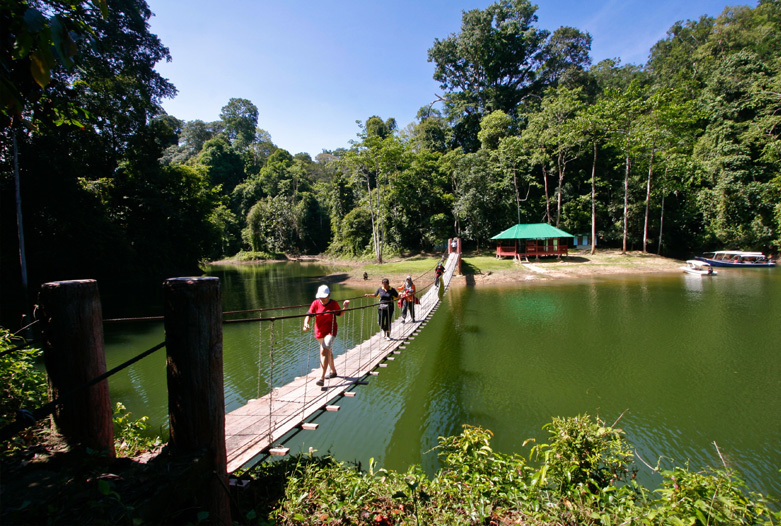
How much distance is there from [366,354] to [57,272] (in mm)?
13309

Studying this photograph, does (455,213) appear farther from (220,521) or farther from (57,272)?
(220,521)

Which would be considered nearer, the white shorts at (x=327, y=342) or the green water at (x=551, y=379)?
the white shorts at (x=327, y=342)

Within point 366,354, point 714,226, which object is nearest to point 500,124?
point 714,226

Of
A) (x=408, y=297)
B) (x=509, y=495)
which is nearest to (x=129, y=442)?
(x=509, y=495)

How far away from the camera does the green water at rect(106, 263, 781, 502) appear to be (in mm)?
4730

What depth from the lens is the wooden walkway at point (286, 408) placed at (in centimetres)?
289

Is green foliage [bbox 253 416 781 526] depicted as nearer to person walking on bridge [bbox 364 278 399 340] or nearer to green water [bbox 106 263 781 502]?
green water [bbox 106 263 781 502]

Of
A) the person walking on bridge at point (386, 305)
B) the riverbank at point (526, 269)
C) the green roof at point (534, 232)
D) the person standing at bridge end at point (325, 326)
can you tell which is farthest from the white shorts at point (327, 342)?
the green roof at point (534, 232)

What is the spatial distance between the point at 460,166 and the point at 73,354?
2590cm

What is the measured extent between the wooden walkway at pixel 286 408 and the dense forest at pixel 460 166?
2535mm

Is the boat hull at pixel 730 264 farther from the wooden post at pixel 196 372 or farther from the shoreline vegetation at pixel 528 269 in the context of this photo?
the wooden post at pixel 196 372

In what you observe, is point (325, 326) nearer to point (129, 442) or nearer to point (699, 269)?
point (129, 442)

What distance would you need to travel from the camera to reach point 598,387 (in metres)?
6.20

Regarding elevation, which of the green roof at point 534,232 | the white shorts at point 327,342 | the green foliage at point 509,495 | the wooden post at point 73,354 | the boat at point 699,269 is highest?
the green roof at point 534,232
